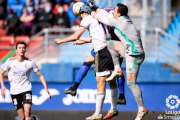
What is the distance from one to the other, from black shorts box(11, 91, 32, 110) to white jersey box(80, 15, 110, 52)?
1.69 metres

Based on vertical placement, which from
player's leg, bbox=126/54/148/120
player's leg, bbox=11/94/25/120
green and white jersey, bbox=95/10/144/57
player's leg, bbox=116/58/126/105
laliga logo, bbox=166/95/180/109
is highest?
green and white jersey, bbox=95/10/144/57

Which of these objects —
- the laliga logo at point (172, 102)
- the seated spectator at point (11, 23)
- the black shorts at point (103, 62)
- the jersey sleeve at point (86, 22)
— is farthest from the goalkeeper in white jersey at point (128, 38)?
the seated spectator at point (11, 23)

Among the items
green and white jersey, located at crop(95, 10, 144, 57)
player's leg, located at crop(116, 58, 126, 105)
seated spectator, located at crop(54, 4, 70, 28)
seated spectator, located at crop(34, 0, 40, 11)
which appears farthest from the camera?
seated spectator, located at crop(34, 0, 40, 11)

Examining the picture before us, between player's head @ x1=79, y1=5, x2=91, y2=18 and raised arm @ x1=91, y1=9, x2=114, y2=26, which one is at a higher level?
player's head @ x1=79, y1=5, x2=91, y2=18

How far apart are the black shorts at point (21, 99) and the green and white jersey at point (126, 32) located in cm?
218

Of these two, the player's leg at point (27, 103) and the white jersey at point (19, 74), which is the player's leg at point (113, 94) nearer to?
the player's leg at point (27, 103)

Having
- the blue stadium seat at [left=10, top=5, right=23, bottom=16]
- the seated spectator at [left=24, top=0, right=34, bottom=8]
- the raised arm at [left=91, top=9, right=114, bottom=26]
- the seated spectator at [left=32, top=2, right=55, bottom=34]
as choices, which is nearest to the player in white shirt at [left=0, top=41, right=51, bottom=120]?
the raised arm at [left=91, top=9, right=114, bottom=26]

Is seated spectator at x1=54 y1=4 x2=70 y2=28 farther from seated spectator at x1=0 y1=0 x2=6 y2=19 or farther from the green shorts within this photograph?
the green shorts

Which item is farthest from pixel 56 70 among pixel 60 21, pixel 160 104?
pixel 160 104

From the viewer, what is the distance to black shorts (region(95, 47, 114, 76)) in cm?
723

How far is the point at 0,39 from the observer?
42.9ft

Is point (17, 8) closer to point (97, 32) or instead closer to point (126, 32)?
point (97, 32)

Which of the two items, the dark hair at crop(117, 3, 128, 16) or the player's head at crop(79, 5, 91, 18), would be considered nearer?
the dark hair at crop(117, 3, 128, 16)

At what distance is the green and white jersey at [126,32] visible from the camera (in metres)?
6.80
